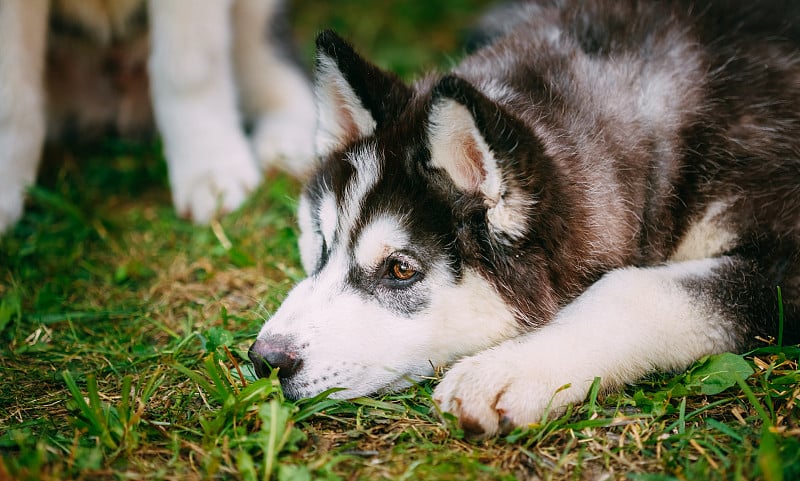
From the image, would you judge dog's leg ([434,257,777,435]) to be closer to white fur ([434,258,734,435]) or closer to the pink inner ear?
white fur ([434,258,734,435])

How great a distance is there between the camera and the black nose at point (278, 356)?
2.35m

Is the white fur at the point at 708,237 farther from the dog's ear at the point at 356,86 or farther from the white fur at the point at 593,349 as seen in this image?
the dog's ear at the point at 356,86

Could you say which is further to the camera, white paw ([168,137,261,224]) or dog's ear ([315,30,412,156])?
white paw ([168,137,261,224])

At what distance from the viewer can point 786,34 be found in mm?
3080

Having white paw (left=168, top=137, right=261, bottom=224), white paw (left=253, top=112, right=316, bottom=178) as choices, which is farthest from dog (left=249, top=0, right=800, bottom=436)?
white paw (left=253, top=112, right=316, bottom=178)

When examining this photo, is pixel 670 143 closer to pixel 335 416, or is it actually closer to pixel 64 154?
pixel 335 416

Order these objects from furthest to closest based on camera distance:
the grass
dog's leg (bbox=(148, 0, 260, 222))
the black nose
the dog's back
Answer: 1. dog's leg (bbox=(148, 0, 260, 222))
2. the dog's back
3. the black nose
4. the grass

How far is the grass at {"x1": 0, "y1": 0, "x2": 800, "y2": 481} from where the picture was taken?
213cm

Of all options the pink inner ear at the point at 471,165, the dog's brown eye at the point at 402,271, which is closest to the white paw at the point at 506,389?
the dog's brown eye at the point at 402,271

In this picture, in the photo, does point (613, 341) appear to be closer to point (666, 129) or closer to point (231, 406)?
point (666, 129)

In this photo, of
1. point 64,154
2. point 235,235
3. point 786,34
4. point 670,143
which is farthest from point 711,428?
point 64,154

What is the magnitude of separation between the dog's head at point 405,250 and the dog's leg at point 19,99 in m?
1.80

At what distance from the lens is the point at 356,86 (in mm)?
2689

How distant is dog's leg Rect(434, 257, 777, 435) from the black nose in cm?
46
